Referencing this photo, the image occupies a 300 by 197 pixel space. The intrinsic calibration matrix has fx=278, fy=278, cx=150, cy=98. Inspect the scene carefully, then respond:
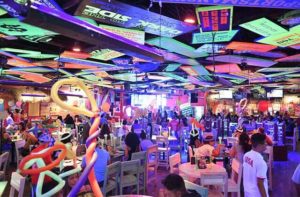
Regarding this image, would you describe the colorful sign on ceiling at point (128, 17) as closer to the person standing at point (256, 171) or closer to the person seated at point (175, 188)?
the person standing at point (256, 171)

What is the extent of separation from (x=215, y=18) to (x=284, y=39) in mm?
1695

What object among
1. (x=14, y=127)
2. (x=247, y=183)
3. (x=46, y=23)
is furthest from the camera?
(x=14, y=127)

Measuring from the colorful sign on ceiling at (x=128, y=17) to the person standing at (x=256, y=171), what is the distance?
1.95m

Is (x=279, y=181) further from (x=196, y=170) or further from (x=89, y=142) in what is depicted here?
(x=89, y=142)

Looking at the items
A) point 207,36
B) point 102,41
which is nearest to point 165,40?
point 207,36

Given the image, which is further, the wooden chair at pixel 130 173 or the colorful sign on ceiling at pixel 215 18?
the wooden chair at pixel 130 173

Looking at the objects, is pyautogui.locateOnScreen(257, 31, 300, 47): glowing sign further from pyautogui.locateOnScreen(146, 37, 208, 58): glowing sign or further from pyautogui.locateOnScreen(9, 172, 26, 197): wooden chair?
pyautogui.locateOnScreen(9, 172, 26, 197): wooden chair

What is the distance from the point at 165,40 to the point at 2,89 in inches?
436

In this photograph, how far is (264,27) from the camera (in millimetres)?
4219

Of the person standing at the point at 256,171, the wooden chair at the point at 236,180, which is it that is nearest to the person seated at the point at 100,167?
the wooden chair at the point at 236,180

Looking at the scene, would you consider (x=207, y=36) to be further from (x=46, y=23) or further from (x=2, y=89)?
(x=2, y=89)

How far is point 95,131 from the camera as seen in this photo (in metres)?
1.78

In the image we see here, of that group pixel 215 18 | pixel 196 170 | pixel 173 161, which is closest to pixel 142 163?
pixel 173 161

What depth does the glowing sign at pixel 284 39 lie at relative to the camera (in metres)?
4.52
